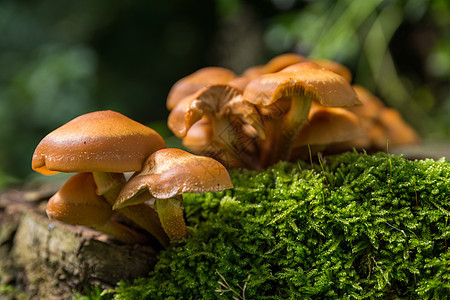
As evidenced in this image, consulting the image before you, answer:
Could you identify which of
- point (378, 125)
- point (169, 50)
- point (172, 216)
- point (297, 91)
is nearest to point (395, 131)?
point (378, 125)

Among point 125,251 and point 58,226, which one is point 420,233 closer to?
point 125,251

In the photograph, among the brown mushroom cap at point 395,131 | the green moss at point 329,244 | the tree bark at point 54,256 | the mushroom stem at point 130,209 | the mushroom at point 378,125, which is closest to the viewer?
the green moss at point 329,244

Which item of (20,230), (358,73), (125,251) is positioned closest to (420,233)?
(125,251)

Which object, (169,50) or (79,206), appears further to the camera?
(169,50)

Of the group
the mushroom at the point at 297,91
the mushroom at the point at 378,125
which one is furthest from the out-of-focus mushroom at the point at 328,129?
the mushroom at the point at 378,125

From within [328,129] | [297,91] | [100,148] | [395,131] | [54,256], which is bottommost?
[54,256]

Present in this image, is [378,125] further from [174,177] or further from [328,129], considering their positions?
[174,177]

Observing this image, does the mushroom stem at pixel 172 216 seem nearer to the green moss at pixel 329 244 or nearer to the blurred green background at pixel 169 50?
the green moss at pixel 329 244
